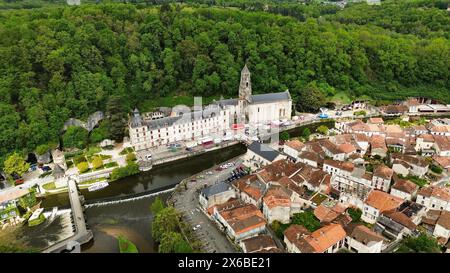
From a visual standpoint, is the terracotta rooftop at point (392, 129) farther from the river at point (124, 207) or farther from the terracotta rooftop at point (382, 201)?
the river at point (124, 207)

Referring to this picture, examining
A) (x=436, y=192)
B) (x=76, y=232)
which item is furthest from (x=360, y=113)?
(x=76, y=232)

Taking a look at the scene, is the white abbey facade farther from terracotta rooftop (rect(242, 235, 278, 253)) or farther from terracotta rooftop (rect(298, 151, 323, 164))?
terracotta rooftop (rect(242, 235, 278, 253))

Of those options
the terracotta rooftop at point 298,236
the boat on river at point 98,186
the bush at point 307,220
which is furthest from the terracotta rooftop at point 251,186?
the boat on river at point 98,186

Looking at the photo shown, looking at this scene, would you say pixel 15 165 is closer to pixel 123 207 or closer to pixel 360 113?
pixel 123 207

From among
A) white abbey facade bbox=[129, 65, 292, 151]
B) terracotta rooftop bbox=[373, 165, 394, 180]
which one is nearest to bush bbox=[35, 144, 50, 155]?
white abbey facade bbox=[129, 65, 292, 151]

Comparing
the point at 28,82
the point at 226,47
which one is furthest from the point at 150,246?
the point at 226,47
